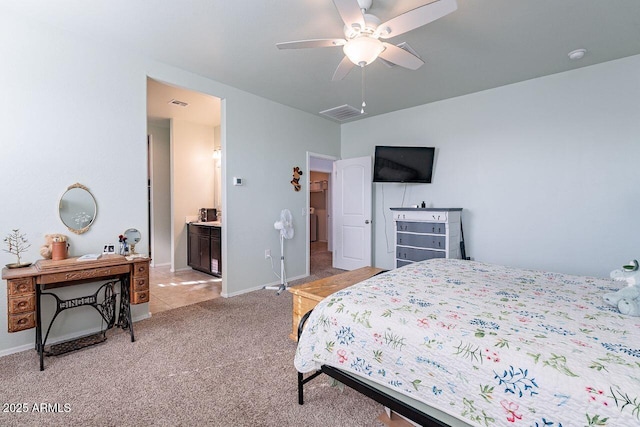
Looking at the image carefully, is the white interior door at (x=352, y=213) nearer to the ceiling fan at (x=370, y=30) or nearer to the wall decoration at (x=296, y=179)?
the wall decoration at (x=296, y=179)

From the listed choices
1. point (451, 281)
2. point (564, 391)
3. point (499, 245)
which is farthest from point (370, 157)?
point (564, 391)

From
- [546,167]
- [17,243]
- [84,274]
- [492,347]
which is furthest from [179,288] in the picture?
[546,167]

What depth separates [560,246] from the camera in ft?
11.1

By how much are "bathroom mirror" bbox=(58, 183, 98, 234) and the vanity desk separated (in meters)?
0.33

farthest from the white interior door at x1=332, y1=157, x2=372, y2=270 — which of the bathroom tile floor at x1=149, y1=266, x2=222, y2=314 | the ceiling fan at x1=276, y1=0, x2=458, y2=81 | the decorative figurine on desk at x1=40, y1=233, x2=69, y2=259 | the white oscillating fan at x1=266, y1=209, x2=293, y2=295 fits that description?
the decorative figurine on desk at x1=40, y1=233, x2=69, y2=259

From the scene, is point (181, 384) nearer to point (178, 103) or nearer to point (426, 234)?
point (426, 234)

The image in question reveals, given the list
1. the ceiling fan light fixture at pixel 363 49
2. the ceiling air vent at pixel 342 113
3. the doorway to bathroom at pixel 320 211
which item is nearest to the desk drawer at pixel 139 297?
the ceiling fan light fixture at pixel 363 49

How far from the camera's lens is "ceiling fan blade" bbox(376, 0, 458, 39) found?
65.4 inches

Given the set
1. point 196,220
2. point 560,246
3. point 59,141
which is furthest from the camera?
point 196,220

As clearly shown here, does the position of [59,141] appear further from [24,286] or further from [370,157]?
[370,157]

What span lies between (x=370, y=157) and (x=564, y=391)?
4304 mm

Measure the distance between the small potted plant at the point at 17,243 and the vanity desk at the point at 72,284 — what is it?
0.54 feet

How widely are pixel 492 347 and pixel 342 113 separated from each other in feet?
14.1

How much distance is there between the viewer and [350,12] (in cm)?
182
